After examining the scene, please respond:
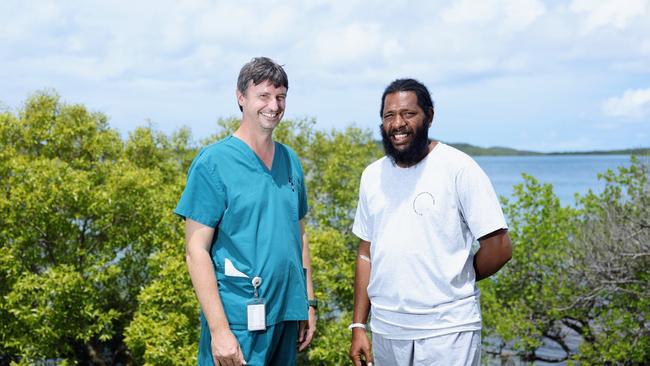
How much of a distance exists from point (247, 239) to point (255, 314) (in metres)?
0.36

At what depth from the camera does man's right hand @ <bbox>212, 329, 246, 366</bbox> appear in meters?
3.53

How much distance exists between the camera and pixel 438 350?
3.77 m

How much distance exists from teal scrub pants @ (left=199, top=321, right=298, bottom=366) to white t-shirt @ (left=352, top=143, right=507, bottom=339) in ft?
1.64

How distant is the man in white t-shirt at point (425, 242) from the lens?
3.78m

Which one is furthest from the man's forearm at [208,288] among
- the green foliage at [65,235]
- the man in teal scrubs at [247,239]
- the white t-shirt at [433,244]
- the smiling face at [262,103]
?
the green foliage at [65,235]

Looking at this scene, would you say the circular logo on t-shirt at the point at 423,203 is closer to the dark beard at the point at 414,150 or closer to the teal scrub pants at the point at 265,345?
the dark beard at the point at 414,150

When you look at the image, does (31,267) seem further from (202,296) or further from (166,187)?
(202,296)

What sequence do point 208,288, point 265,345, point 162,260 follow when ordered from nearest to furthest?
point 208,288
point 265,345
point 162,260

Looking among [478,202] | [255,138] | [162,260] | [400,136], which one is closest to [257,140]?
[255,138]

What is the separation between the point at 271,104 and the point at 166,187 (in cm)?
1025

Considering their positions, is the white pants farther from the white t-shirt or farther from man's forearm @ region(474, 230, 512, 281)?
man's forearm @ region(474, 230, 512, 281)

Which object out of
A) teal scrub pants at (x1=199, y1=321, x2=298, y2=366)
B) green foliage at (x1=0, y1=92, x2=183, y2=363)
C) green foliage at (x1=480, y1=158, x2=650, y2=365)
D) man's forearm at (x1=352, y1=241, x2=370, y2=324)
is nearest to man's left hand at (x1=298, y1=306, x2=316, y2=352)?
teal scrub pants at (x1=199, y1=321, x2=298, y2=366)

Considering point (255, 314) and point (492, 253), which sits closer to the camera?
point (255, 314)

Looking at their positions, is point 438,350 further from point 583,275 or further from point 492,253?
point 583,275
